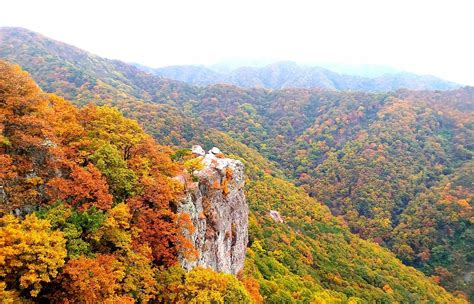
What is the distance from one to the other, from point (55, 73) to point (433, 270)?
17249 cm

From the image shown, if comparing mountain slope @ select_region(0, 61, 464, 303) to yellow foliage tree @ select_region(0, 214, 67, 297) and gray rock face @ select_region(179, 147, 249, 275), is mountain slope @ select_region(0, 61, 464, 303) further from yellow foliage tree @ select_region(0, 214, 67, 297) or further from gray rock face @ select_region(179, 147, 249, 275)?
gray rock face @ select_region(179, 147, 249, 275)

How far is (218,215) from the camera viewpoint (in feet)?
94.7

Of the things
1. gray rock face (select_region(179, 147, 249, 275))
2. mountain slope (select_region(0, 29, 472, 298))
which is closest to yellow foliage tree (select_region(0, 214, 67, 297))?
gray rock face (select_region(179, 147, 249, 275))

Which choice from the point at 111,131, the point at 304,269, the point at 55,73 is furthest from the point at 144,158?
the point at 55,73

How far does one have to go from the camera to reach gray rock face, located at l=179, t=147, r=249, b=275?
82.9 ft

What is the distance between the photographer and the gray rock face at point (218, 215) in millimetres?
25266

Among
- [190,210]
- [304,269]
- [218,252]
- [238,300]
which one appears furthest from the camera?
[304,269]

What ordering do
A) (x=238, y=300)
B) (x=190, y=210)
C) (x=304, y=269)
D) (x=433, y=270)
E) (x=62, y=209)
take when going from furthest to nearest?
(x=433, y=270) → (x=304, y=269) → (x=190, y=210) → (x=238, y=300) → (x=62, y=209)

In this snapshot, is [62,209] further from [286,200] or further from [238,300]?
[286,200]

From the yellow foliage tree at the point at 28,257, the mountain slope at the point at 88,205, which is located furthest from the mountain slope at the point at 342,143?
the yellow foliage tree at the point at 28,257

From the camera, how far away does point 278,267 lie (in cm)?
4816

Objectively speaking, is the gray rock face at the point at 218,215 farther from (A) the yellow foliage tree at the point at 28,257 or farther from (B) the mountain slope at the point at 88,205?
(A) the yellow foliage tree at the point at 28,257

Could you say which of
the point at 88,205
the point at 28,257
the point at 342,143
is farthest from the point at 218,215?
the point at 342,143

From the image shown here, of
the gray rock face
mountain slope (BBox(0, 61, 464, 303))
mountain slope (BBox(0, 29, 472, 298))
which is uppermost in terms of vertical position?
mountain slope (BBox(0, 61, 464, 303))
